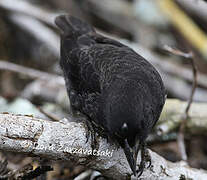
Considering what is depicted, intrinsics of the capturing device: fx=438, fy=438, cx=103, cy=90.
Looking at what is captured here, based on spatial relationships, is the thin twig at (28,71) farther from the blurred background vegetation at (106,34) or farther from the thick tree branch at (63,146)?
the thick tree branch at (63,146)

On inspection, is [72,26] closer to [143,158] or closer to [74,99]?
[74,99]

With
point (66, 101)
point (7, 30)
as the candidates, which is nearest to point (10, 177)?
point (66, 101)

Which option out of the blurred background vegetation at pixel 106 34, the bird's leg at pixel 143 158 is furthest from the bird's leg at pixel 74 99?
the blurred background vegetation at pixel 106 34

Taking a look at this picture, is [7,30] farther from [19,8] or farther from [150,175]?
[150,175]

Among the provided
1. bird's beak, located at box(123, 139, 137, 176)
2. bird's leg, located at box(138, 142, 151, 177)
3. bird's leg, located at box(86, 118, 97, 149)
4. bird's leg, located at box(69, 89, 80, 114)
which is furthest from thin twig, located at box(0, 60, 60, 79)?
bird's beak, located at box(123, 139, 137, 176)

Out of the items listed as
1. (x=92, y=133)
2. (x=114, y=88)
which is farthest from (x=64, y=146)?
(x=114, y=88)
